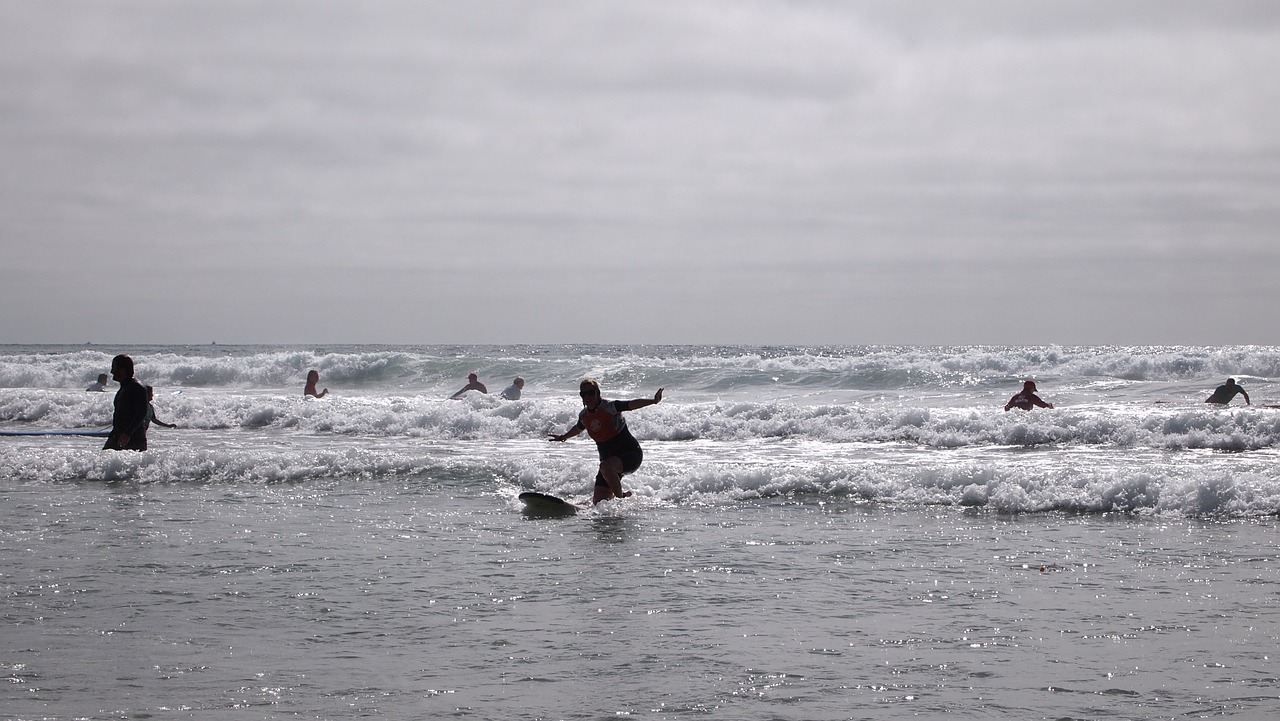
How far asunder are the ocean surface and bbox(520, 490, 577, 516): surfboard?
215 millimetres

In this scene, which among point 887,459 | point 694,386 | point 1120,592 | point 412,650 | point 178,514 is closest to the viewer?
point 412,650

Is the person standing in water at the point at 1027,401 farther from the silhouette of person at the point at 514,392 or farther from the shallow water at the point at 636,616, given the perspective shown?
the shallow water at the point at 636,616

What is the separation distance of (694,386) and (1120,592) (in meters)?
28.8

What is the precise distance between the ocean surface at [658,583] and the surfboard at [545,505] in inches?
8.5

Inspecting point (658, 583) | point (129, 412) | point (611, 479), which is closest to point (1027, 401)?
point (611, 479)

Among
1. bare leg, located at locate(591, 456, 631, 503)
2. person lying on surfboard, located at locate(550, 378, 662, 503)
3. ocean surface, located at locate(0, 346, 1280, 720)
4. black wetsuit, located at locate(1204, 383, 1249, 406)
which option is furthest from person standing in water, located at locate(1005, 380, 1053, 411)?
bare leg, located at locate(591, 456, 631, 503)

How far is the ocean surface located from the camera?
5.12m

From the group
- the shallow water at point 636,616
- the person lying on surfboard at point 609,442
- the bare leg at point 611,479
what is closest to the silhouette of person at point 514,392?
the person lying on surfboard at point 609,442

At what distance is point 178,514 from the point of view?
10867mm

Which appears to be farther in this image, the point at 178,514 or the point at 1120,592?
the point at 178,514

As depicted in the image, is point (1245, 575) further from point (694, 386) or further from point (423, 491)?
point (694, 386)

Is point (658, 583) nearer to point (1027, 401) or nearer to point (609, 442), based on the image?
point (609, 442)

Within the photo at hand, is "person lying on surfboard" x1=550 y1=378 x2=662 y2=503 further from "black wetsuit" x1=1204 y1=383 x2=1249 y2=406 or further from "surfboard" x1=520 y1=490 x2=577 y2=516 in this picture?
"black wetsuit" x1=1204 y1=383 x2=1249 y2=406

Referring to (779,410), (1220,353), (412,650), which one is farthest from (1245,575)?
(1220,353)
